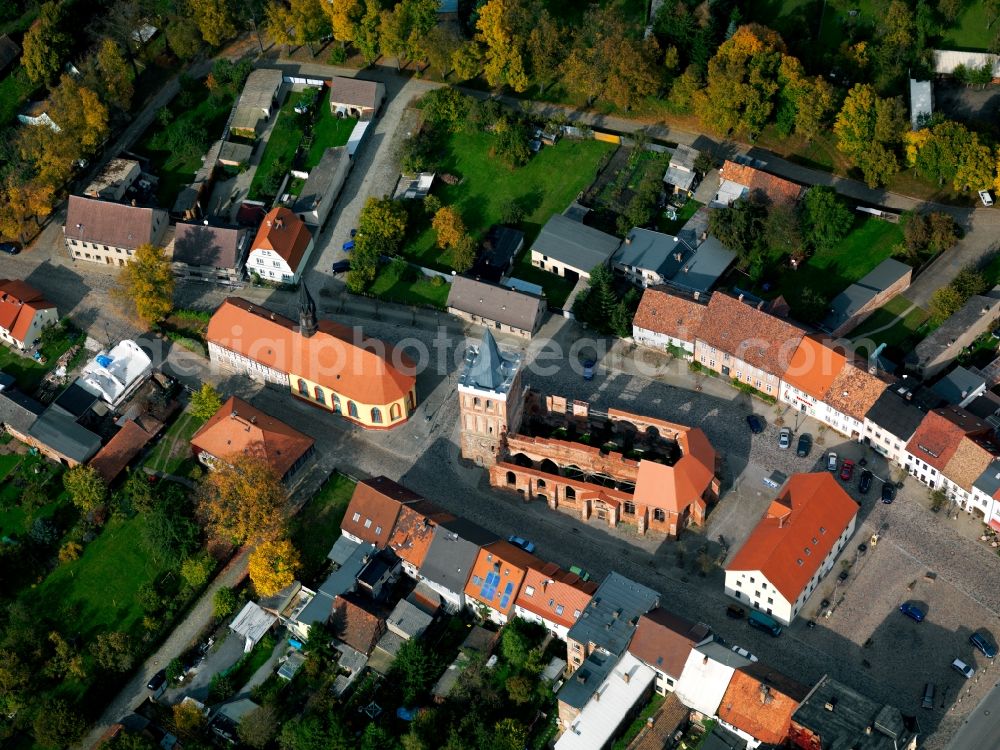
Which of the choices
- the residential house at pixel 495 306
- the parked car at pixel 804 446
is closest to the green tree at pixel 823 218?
the parked car at pixel 804 446

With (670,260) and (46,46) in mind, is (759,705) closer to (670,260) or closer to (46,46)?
(670,260)

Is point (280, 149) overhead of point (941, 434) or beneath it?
beneath

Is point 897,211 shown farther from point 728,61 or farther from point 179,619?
point 179,619

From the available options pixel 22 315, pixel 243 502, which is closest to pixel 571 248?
pixel 243 502

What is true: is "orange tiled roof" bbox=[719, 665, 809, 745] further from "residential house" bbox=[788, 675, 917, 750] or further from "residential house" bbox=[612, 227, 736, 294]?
"residential house" bbox=[612, 227, 736, 294]

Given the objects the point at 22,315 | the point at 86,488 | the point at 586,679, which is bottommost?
the point at 86,488

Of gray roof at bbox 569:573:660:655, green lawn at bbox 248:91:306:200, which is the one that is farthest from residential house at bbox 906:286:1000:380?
green lawn at bbox 248:91:306:200

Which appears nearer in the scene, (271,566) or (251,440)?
(271,566)

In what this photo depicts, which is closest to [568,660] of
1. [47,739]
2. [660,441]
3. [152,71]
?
[660,441]
